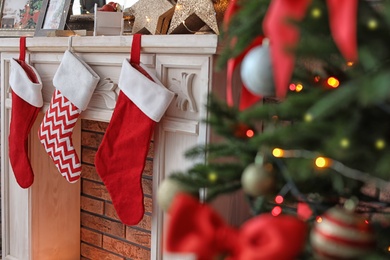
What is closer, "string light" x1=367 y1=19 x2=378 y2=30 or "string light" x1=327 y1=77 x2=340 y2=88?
"string light" x1=367 y1=19 x2=378 y2=30

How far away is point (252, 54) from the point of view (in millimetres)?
888

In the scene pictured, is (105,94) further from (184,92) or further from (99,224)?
(99,224)

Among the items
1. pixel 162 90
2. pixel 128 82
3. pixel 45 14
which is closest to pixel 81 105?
pixel 128 82

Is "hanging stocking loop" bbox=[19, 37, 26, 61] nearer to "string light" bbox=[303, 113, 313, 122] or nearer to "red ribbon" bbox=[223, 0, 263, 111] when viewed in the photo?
"red ribbon" bbox=[223, 0, 263, 111]

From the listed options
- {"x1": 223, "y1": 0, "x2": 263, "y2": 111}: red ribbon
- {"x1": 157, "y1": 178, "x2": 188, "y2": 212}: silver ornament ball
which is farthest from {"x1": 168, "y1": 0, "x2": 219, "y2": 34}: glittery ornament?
{"x1": 157, "y1": 178, "x2": 188, "y2": 212}: silver ornament ball

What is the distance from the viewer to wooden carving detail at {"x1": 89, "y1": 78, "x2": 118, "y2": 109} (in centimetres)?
184

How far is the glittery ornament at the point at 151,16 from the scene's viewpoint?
187 centimetres

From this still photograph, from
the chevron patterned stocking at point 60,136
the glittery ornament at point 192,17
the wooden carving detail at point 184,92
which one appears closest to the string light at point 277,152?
the wooden carving detail at point 184,92

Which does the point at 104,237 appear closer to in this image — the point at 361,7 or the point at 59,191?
the point at 59,191

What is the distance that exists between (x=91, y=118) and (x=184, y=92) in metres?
0.48

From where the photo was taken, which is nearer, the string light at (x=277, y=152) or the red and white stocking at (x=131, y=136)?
the string light at (x=277, y=152)

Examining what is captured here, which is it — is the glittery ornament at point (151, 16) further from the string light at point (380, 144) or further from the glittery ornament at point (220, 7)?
the string light at point (380, 144)

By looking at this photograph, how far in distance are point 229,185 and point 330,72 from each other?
341 millimetres

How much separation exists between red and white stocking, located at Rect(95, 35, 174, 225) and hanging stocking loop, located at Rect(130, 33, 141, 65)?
2cm
